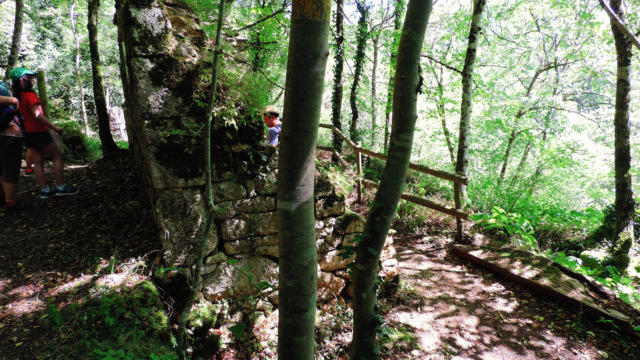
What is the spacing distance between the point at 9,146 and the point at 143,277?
9.57ft

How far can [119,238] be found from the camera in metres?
3.44

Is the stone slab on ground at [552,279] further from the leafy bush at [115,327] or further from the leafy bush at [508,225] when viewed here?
the leafy bush at [115,327]

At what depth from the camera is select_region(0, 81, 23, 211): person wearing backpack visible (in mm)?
3707

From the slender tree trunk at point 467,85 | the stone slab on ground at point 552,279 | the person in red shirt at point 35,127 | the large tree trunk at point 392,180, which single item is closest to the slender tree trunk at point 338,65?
the slender tree trunk at point 467,85

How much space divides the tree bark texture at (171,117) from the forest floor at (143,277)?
452 mm

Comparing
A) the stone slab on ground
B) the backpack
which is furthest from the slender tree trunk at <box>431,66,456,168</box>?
the backpack

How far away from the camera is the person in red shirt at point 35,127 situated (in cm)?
379

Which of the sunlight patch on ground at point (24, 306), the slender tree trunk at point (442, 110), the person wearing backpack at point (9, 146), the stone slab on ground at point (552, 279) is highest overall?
the slender tree trunk at point (442, 110)

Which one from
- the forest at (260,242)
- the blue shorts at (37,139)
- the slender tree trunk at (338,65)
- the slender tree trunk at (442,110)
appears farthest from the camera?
the slender tree trunk at (442,110)

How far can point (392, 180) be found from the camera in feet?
6.78

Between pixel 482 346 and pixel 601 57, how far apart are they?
44.6ft

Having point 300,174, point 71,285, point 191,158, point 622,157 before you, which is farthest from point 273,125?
point 622,157

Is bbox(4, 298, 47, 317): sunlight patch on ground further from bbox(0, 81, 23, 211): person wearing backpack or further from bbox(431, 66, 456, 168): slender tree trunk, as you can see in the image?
bbox(431, 66, 456, 168): slender tree trunk

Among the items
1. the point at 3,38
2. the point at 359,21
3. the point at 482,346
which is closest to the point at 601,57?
the point at 359,21
